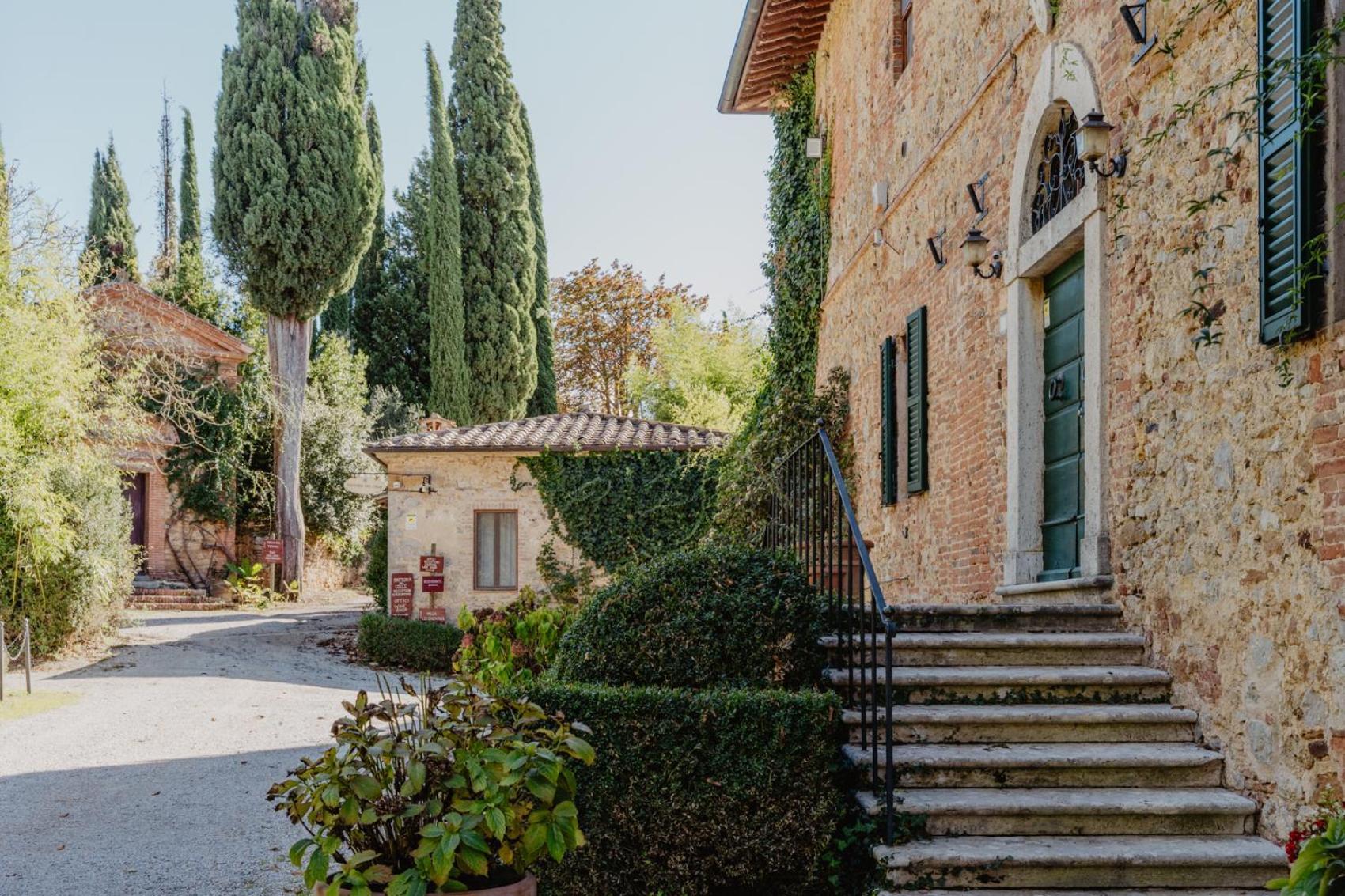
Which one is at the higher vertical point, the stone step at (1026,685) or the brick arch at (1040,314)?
the brick arch at (1040,314)

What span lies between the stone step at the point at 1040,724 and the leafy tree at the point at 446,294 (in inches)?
881

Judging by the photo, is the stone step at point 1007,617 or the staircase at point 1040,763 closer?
the staircase at point 1040,763

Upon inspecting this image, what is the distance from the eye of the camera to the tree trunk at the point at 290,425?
73.0ft

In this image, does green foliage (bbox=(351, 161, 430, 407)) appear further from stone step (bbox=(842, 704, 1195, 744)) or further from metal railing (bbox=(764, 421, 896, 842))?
stone step (bbox=(842, 704, 1195, 744))

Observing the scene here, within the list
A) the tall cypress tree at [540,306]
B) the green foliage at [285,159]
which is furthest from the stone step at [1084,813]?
the tall cypress tree at [540,306]

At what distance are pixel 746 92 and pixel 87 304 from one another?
867cm

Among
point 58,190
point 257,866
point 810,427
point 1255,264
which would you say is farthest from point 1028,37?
point 58,190

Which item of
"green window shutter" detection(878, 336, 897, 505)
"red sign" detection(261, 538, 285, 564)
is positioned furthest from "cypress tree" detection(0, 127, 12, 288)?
"red sign" detection(261, 538, 285, 564)

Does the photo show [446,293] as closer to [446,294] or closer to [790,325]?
[446,294]

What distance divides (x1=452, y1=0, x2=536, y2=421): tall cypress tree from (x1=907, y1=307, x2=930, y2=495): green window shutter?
1875cm

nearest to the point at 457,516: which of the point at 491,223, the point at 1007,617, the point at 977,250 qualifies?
the point at 977,250

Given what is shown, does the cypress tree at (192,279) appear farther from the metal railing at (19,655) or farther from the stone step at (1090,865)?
the stone step at (1090,865)

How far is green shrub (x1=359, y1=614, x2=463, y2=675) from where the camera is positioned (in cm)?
1630

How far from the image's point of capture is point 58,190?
13.0m
